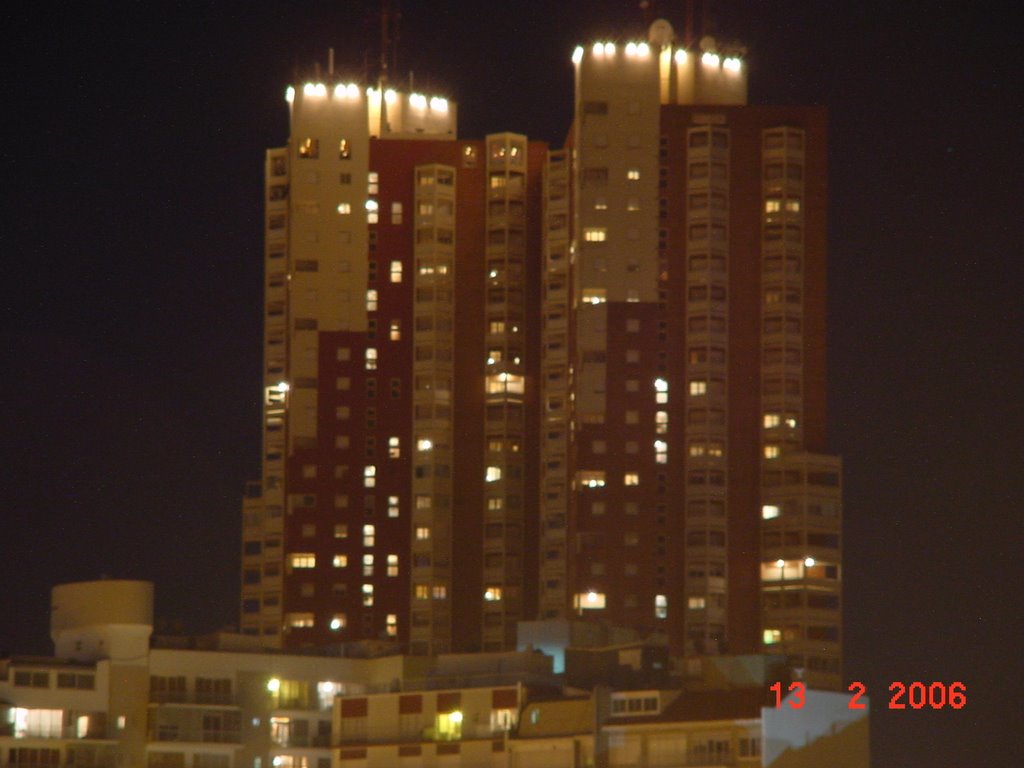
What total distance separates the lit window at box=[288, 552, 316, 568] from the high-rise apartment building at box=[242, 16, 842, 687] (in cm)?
13

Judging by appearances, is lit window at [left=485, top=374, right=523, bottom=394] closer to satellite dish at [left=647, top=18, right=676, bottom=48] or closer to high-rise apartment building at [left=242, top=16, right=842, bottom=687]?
high-rise apartment building at [left=242, top=16, right=842, bottom=687]

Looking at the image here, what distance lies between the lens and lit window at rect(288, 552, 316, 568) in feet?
541

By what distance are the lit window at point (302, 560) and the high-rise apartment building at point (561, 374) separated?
0.13 metres

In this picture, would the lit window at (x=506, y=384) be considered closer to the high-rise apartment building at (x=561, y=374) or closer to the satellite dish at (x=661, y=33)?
the high-rise apartment building at (x=561, y=374)

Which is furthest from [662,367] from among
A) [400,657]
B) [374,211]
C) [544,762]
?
[544,762]

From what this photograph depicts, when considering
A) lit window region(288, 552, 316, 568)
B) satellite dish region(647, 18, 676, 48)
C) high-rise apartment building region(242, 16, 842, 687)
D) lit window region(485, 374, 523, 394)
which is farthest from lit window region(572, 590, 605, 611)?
satellite dish region(647, 18, 676, 48)

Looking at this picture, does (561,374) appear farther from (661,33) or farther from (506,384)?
(661,33)

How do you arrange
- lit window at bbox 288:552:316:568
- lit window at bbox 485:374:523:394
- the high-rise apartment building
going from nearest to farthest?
the high-rise apartment building < lit window at bbox 288:552:316:568 < lit window at bbox 485:374:523:394

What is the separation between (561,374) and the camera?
162m

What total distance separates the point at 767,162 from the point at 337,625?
3469cm

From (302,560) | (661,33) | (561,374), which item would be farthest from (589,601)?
(661,33)

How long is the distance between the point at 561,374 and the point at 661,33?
67.7 feet

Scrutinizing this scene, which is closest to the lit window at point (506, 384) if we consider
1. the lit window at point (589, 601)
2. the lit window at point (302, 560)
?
the lit window at point (302, 560)

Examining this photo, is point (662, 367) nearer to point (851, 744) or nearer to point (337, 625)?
point (337, 625)
